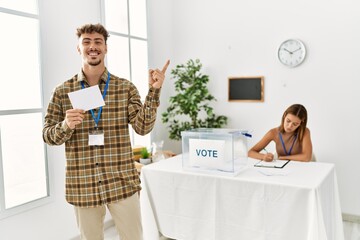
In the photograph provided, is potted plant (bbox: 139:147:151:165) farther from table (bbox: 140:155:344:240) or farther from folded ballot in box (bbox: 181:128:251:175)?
folded ballot in box (bbox: 181:128:251:175)

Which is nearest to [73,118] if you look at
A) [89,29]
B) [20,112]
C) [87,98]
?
[87,98]

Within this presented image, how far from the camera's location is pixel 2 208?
2.24 m

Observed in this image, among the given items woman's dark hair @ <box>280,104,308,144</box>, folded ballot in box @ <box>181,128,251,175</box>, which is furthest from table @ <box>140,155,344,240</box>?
woman's dark hair @ <box>280,104,308,144</box>

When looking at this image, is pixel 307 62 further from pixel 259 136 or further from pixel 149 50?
pixel 149 50

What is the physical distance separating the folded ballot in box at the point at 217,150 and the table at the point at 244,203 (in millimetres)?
58

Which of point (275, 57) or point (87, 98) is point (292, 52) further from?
point (87, 98)

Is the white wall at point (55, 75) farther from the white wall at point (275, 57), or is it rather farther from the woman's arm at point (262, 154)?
the woman's arm at point (262, 154)

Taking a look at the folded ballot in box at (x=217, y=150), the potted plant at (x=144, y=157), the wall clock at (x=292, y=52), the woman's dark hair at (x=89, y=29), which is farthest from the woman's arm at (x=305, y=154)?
the woman's dark hair at (x=89, y=29)

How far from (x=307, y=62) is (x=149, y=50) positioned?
168 cm

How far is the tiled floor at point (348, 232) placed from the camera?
114 inches

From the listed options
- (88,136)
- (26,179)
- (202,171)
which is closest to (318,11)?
(202,171)

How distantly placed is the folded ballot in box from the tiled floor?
1.00 meters

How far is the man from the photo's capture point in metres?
1.68

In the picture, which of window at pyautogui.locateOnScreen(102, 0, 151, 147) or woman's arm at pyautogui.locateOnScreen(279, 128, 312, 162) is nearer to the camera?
woman's arm at pyautogui.locateOnScreen(279, 128, 312, 162)
